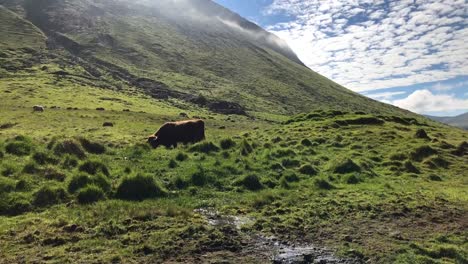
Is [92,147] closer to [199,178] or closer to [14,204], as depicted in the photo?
[199,178]

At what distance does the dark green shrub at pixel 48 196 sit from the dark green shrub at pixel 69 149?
5.23 m

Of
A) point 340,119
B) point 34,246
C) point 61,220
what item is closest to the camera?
point 34,246

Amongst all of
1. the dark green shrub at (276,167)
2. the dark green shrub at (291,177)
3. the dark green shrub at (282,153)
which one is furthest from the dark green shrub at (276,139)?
the dark green shrub at (291,177)

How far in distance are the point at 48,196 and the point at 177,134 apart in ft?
65.1

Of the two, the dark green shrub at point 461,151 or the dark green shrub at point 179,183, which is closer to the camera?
the dark green shrub at point 179,183

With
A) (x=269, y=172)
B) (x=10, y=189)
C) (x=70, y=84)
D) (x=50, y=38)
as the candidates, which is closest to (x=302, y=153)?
(x=269, y=172)

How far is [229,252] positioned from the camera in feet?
40.7

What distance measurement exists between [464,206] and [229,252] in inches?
486

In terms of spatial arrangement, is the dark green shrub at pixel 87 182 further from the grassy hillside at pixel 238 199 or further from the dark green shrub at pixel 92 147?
the dark green shrub at pixel 92 147

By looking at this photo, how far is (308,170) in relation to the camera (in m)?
22.8

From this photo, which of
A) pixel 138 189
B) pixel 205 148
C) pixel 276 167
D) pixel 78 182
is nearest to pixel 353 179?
pixel 276 167

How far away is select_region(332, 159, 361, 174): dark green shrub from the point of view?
2356 cm

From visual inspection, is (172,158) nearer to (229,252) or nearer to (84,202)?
(84,202)

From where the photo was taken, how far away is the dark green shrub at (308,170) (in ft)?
74.5
